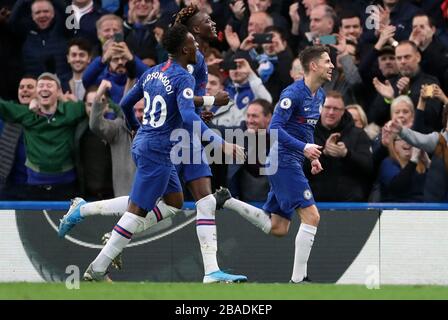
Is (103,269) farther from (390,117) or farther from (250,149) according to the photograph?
(390,117)

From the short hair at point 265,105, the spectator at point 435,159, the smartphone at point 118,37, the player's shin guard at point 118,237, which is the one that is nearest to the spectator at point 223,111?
the short hair at point 265,105

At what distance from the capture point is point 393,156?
13.9 meters

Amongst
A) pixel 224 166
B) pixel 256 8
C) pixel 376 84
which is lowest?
pixel 224 166

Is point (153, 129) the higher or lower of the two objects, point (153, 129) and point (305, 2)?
the lower

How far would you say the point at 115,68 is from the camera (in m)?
14.6

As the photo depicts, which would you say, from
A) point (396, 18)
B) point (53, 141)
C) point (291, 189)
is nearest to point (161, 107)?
point (291, 189)

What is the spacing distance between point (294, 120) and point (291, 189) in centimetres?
65

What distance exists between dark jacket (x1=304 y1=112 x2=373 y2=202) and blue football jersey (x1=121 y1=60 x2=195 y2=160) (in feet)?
9.92

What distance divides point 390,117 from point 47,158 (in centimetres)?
401

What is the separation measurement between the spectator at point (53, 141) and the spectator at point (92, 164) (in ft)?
0.36

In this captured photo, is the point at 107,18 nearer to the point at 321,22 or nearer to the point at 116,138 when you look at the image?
the point at 116,138

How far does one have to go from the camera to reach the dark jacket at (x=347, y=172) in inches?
533

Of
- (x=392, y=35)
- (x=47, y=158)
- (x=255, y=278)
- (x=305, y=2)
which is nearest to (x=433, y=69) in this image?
(x=392, y=35)
